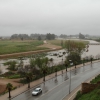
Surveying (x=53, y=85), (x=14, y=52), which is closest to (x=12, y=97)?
(x=53, y=85)

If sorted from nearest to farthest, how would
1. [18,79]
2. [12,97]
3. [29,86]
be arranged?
[12,97]
[29,86]
[18,79]

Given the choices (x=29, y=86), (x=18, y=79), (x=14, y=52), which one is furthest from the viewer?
(x=14, y=52)

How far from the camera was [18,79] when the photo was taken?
3806 centimetres

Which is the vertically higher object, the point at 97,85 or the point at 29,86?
the point at 97,85

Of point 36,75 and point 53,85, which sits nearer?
point 53,85

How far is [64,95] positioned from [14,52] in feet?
221

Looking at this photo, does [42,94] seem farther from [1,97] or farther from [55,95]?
[1,97]

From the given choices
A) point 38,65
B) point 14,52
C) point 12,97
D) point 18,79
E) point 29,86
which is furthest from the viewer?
point 14,52

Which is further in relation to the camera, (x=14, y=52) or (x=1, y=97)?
(x=14, y=52)

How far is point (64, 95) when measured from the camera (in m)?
27.9

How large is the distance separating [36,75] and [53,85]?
696cm

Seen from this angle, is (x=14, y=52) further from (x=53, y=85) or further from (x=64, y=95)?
(x=64, y=95)

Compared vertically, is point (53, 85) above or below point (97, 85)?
below

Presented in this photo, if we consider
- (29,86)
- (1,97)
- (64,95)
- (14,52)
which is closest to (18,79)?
(29,86)
